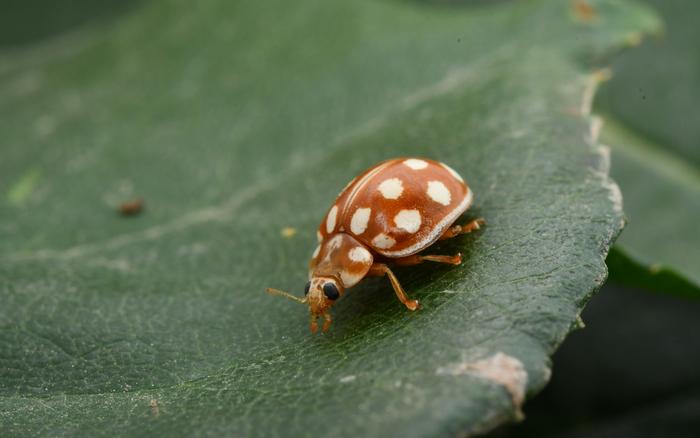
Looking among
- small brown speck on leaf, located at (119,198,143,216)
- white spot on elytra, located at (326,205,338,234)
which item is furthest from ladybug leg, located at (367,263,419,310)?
small brown speck on leaf, located at (119,198,143,216)

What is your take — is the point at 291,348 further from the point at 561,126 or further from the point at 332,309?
the point at 561,126

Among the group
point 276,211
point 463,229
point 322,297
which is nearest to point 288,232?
point 276,211

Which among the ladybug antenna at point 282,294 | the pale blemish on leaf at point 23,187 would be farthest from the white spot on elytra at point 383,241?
the pale blemish on leaf at point 23,187

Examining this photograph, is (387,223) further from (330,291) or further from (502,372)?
(502,372)

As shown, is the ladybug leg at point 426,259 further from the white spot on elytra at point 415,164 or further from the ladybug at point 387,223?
the white spot on elytra at point 415,164

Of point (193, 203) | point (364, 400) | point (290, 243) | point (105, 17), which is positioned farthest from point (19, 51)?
point (364, 400)

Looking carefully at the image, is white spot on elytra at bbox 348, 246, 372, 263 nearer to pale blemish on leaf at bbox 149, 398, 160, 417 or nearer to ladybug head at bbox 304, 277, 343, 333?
ladybug head at bbox 304, 277, 343, 333
